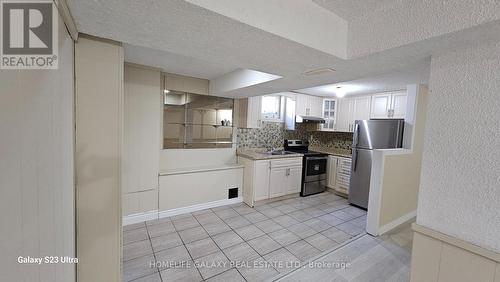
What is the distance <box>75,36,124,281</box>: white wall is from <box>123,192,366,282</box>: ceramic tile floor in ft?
2.17

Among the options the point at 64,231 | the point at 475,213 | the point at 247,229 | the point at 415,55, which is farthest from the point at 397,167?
the point at 64,231

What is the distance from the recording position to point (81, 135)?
4.05 ft

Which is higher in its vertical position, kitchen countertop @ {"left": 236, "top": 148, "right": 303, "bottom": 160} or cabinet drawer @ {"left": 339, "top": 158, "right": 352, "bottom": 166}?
kitchen countertop @ {"left": 236, "top": 148, "right": 303, "bottom": 160}

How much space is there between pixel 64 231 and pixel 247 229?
207 cm

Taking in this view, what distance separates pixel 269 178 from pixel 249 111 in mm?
1313

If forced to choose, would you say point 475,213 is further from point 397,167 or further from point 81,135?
point 81,135

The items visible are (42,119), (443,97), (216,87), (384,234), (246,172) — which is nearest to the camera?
(42,119)

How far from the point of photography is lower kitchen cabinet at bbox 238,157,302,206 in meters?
3.45

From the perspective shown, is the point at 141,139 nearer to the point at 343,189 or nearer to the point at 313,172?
the point at 313,172

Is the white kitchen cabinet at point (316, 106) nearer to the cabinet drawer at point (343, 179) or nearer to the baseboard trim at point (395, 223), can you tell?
the cabinet drawer at point (343, 179)

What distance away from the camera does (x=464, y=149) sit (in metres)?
1.15

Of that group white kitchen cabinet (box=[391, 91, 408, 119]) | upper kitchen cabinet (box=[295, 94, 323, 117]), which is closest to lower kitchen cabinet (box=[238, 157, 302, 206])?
upper kitchen cabinet (box=[295, 94, 323, 117])

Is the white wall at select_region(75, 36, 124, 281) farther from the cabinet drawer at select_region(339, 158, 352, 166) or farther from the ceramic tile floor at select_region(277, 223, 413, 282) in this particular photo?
the cabinet drawer at select_region(339, 158, 352, 166)

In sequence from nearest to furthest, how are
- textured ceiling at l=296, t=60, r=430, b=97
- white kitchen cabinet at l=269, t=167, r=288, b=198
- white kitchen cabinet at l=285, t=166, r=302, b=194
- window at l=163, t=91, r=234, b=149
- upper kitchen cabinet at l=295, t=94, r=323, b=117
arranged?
1. textured ceiling at l=296, t=60, r=430, b=97
2. window at l=163, t=91, r=234, b=149
3. white kitchen cabinet at l=269, t=167, r=288, b=198
4. white kitchen cabinet at l=285, t=166, r=302, b=194
5. upper kitchen cabinet at l=295, t=94, r=323, b=117
